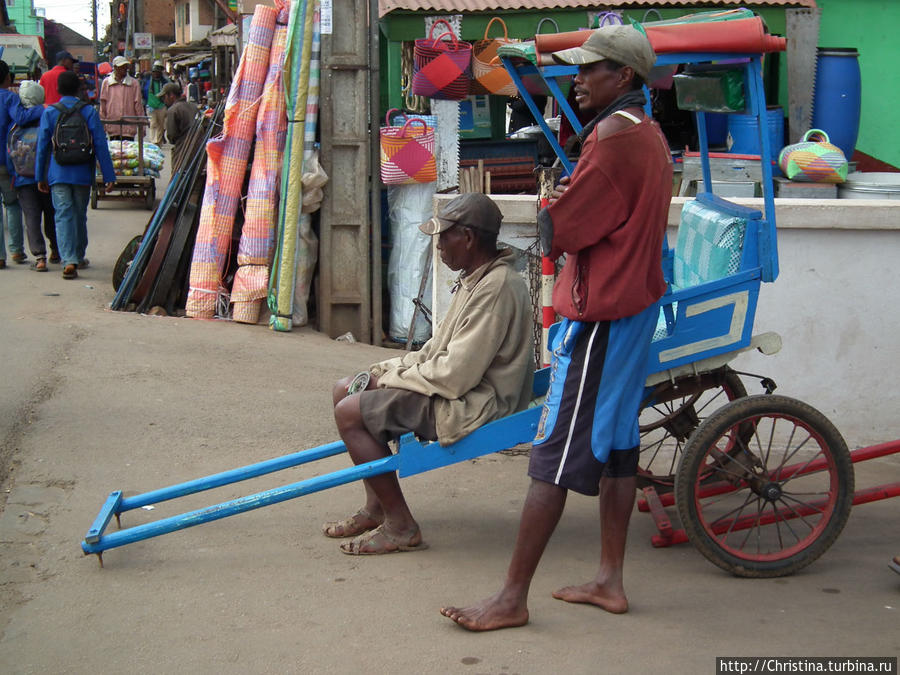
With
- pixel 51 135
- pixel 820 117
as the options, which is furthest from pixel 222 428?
pixel 820 117

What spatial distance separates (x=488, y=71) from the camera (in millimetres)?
7988

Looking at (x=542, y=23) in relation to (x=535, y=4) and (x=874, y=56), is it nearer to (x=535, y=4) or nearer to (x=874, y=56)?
(x=535, y=4)

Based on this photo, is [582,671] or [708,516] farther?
[708,516]

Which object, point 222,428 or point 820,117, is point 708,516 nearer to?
point 222,428

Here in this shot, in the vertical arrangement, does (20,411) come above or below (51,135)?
below

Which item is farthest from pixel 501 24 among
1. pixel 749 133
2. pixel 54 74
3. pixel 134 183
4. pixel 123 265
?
pixel 54 74

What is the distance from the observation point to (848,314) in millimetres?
4824

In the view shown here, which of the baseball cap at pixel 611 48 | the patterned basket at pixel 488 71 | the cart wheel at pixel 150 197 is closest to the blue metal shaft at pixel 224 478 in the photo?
the baseball cap at pixel 611 48

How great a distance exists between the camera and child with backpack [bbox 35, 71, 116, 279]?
332 inches

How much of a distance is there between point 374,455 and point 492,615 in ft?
2.67

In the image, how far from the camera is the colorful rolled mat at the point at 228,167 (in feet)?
24.2

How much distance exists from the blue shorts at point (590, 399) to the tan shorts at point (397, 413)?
0.56 metres

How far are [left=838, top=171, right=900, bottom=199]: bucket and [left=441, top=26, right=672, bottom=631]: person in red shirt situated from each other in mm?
4004

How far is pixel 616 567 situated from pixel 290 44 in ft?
17.5
